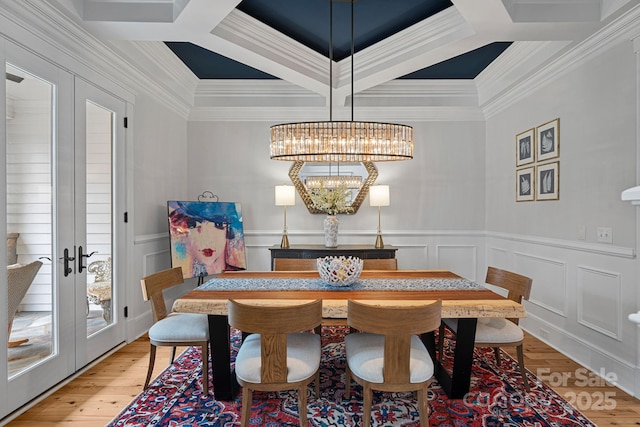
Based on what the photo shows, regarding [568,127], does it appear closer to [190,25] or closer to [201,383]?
[190,25]

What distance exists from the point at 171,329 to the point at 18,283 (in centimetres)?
100

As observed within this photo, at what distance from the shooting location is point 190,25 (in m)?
3.06

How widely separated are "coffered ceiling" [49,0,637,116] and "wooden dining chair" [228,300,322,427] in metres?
2.06

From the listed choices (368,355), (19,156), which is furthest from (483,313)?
(19,156)

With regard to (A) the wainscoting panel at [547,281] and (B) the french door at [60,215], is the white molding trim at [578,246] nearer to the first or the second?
(A) the wainscoting panel at [547,281]

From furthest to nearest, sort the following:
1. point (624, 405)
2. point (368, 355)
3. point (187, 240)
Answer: point (187, 240) → point (624, 405) → point (368, 355)

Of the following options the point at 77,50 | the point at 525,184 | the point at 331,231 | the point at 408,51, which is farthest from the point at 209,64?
the point at 525,184

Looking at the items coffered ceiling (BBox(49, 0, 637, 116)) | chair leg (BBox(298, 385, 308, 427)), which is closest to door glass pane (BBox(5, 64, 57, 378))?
coffered ceiling (BBox(49, 0, 637, 116))

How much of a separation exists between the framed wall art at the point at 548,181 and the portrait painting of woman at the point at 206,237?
3436 millimetres

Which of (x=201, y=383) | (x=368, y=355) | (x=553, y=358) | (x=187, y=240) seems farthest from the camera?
(x=187, y=240)

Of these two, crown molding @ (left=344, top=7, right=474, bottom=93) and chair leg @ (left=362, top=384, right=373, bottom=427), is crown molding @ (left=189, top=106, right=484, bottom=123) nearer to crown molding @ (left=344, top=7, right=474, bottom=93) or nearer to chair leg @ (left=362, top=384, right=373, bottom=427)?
crown molding @ (left=344, top=7, right=474, bottom=93)

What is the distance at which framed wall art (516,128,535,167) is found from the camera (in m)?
4.21

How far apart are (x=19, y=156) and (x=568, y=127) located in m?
4.31

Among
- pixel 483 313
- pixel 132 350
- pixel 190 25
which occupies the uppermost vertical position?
pixel 190 25
